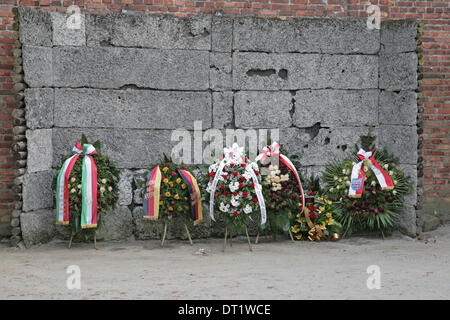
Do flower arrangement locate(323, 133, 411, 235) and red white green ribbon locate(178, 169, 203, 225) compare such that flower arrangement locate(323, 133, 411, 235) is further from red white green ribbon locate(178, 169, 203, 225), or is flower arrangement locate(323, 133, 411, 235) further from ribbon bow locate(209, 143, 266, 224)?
red white green ribbon locate(178, 169, 203, 225)

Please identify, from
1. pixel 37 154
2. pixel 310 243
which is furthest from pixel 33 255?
pixel 310 243

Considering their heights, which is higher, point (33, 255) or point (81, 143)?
point (81, 143)

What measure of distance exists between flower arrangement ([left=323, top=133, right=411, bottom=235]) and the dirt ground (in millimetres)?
265

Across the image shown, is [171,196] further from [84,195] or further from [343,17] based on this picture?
[343,17]

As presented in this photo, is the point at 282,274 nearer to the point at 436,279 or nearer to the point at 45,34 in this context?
the point at 436,279

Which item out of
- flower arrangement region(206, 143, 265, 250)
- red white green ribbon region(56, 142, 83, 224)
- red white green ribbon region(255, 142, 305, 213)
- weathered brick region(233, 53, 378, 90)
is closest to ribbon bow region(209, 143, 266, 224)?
flower arrangement region(206, 143, 265, 250)

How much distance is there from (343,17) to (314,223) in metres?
3.17

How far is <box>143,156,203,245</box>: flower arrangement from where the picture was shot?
7188 mm

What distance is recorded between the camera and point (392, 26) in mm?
8055

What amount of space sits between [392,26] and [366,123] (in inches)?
50.5

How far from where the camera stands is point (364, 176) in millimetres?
7742

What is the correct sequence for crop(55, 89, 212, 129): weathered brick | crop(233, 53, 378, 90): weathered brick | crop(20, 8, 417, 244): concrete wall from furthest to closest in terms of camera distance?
crop(233, 53, 378, 90): weathered brick → crop(55, 89, 212, 129): weathered brick → crop(20, 8, 417, 244): concrete wall

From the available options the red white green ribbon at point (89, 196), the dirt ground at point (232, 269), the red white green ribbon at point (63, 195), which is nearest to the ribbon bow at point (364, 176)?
the dirt ground at point (232, 269)

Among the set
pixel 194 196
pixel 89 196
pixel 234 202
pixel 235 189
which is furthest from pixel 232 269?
pixel 89 196
